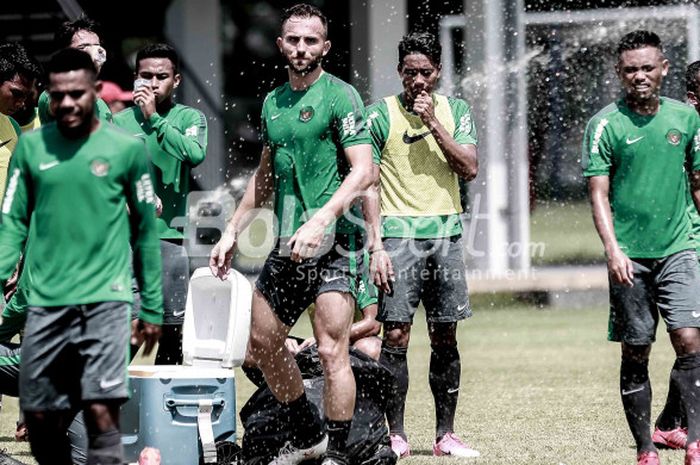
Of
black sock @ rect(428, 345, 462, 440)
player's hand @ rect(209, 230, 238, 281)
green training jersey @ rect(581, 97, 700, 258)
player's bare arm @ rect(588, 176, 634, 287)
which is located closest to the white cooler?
player's hand @ rect(209, 230, 238, 281)

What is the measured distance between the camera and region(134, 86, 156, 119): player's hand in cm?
793

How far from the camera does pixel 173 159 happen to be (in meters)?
8.06

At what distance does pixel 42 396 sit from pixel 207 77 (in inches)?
493

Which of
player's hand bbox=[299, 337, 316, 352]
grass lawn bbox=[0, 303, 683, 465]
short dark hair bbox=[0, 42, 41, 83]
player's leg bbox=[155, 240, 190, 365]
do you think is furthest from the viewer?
short dark hair bbox=[0, 42, 41, 83]

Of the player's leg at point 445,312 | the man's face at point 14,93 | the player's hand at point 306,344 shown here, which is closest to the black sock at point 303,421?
the player's hand at point 306,344

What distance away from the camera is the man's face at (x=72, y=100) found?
→ 5.72 meters

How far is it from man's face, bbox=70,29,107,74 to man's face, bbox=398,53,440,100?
162 centimetres

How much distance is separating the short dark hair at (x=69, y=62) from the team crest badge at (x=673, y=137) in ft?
9.30

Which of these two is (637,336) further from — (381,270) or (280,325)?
(280,325)

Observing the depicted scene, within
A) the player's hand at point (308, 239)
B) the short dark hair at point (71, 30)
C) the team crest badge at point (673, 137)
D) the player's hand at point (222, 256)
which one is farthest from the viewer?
the short dark hair at point (71, 30)

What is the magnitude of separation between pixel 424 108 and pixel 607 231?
4.27ft

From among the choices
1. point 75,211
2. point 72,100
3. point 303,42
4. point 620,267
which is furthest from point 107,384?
point 620,267

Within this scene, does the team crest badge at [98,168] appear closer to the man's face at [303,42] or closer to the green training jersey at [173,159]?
the man's face at [303,42]

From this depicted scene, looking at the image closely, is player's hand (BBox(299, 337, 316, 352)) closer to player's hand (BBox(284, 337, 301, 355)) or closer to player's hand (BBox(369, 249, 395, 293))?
player's hand (BBox(284, 337, 301, 355))
